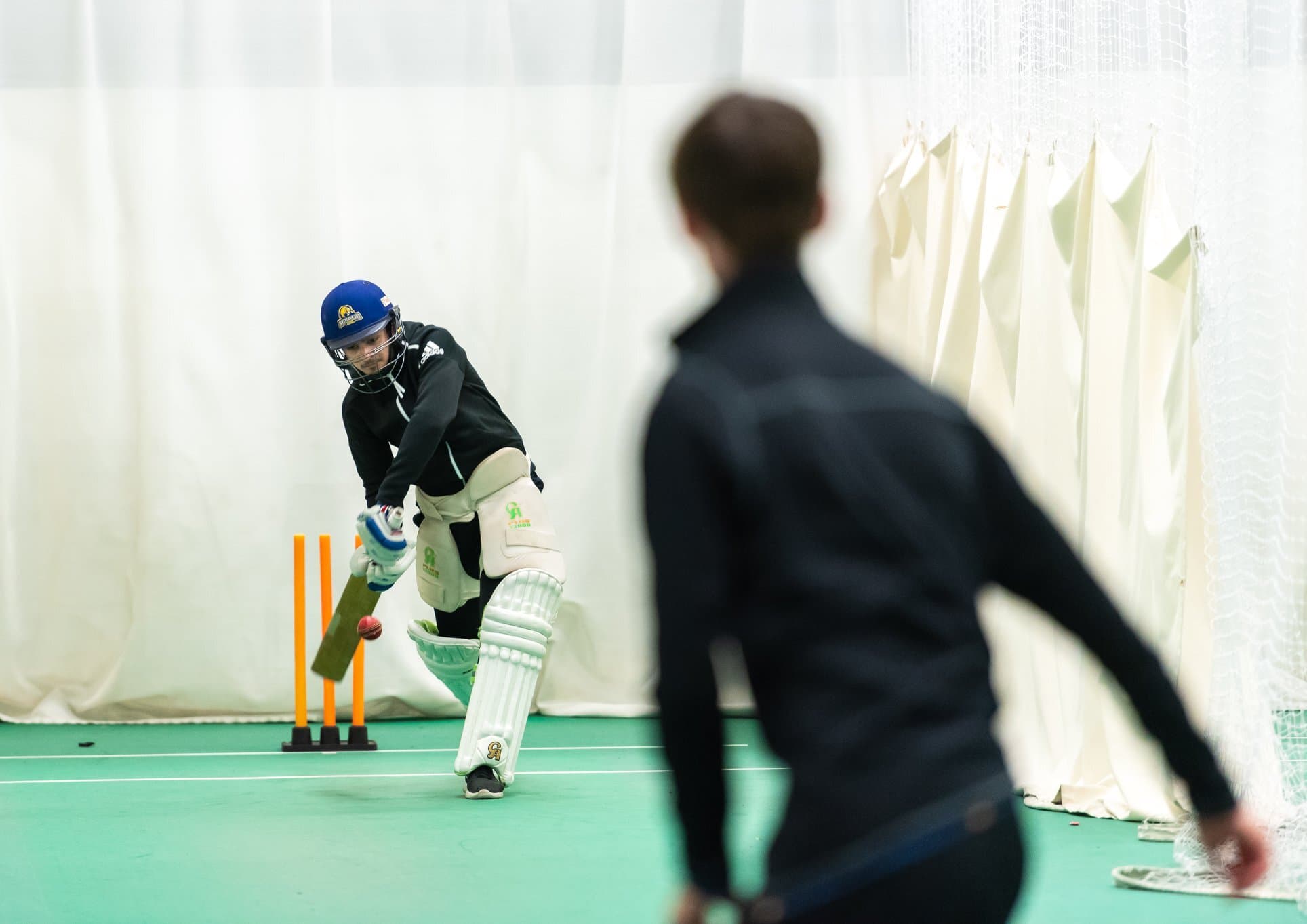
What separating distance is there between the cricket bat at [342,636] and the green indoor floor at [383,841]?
1.43 ft

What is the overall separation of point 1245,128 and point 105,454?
4726mm

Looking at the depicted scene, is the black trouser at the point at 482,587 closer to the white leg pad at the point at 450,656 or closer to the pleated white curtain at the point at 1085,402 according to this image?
Answer: the white leg pad at the point at 450,656

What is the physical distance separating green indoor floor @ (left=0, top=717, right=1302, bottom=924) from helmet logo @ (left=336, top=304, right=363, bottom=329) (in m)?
1.42

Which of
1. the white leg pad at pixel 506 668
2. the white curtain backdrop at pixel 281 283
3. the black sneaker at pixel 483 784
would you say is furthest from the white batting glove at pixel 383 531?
the white curtain backdrop at pixel 281 283

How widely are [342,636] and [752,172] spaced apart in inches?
129

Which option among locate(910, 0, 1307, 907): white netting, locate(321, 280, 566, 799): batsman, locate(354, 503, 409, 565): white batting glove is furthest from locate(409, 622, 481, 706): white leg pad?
locate(910, 0, 1307, 907): white netting

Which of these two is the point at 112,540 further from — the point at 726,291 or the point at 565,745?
the point at 726,291

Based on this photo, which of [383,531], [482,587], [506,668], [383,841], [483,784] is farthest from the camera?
[482,587]

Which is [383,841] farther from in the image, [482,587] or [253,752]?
[253,752]

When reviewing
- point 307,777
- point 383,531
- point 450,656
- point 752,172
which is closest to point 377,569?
point 383,531

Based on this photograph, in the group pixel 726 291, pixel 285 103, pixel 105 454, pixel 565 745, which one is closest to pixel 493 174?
pixel 285 103

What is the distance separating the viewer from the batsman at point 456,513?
438 centimetres

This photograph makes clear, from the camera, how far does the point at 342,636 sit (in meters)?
4.20

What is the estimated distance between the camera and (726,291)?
1187 mm
